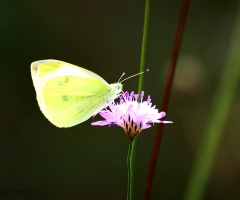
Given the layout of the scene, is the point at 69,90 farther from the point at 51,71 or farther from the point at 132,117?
the point at 132,117

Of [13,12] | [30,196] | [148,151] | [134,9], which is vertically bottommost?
[30,196]

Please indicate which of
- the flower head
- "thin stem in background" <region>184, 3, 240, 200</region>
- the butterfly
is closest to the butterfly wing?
the butterfly

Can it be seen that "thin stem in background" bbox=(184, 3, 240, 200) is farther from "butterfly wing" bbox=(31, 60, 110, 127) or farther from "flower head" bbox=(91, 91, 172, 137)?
"butterfly wing" bbox=(31, 60, 110, 127)

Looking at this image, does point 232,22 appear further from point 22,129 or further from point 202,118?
point 22,129

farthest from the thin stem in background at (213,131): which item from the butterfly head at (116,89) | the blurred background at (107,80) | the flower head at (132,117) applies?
the blurred background at (107,80)

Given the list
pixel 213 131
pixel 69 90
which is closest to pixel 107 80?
pixel 69 90

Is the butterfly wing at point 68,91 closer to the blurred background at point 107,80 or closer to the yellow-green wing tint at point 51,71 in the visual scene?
the yellow-green wing tint at point 51,71

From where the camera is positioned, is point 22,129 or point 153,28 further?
point 153,28

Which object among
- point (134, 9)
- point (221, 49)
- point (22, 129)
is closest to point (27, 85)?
point (22, 129)
